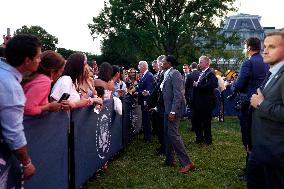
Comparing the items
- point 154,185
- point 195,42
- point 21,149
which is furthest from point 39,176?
point 195,42

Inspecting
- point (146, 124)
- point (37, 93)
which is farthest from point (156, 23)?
point (37, 93)

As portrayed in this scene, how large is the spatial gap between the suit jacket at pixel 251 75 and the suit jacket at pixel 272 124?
3074 mm

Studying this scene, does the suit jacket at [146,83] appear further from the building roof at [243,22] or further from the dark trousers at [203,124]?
the building roof at [243,22]

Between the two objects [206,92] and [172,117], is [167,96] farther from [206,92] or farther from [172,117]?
[206,92]

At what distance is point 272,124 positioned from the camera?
402 centimetres

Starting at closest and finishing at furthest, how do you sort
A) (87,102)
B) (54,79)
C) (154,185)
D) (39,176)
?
1. (39,176)
2. (54,79)
3. (87,102)
4. (154,185)

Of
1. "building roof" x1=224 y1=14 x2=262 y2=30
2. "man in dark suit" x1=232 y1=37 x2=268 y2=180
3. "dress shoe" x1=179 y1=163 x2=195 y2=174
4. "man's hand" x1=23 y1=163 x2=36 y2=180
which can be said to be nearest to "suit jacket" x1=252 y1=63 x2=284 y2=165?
"man's hand" x1=23 y1=163 x2=36 y2=180

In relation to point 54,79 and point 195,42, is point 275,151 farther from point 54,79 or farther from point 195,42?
point 195,42

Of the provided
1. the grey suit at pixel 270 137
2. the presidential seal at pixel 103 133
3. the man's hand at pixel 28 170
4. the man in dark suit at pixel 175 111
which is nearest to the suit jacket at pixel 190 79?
the man in dark suit at pixel 175 111

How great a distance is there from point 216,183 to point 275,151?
360 cm

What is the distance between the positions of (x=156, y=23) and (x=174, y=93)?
3803cm

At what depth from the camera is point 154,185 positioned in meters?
7.29

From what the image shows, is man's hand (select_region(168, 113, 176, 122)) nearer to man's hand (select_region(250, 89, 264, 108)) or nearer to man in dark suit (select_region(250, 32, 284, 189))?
man in dark suit (select_region(250, 32, 284, 189))

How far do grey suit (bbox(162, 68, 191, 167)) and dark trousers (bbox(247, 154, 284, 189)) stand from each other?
376 cm
